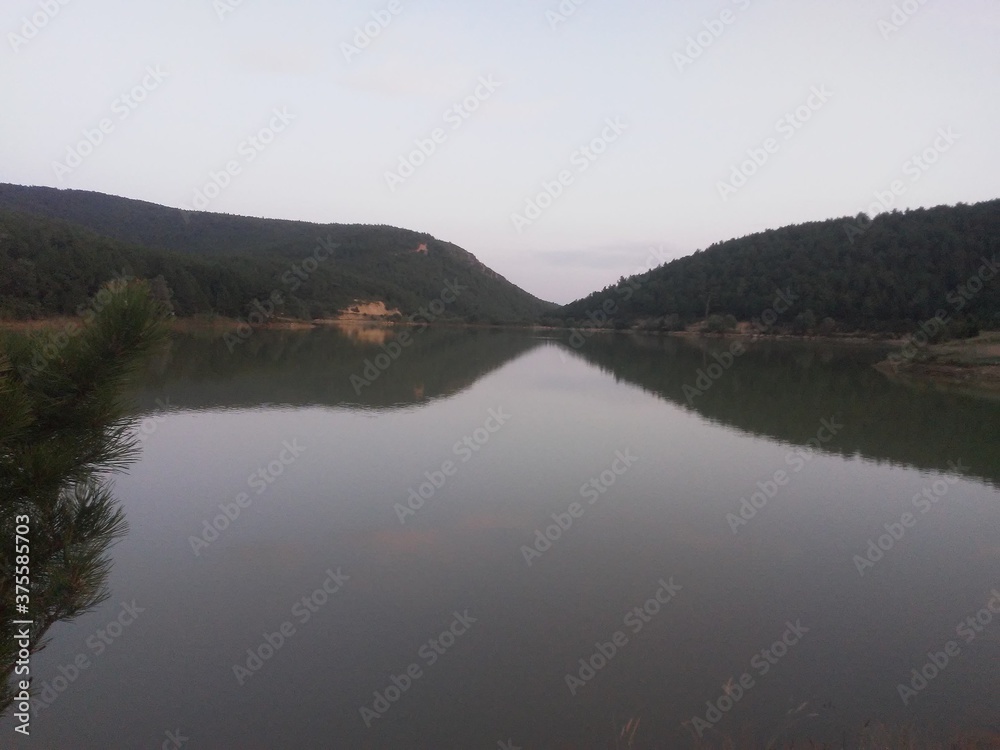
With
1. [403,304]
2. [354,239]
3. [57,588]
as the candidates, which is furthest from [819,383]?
[354,239]

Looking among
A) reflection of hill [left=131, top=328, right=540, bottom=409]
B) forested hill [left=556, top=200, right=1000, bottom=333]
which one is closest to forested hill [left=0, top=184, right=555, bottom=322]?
reflection of hill [left=131, top=328, right=540, bottom=409]

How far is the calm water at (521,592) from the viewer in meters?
3.31

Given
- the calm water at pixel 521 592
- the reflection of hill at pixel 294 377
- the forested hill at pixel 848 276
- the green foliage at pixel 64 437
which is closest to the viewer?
the green foliage at pixel 64 437

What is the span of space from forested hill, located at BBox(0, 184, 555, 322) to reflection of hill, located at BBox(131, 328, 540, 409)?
2937mm

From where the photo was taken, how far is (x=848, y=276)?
54594mm

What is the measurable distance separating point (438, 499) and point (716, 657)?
3.69 metres

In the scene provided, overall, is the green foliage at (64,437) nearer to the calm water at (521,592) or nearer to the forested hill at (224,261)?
the forested hill at (224,261)

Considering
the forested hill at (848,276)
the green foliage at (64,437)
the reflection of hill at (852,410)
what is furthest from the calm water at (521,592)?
the forested hill at (848,276)

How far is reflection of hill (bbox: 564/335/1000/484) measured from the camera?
405 inches

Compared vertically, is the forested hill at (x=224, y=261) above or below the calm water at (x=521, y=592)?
above

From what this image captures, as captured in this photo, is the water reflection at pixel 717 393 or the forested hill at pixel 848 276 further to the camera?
the forested hill at pixel 848 276

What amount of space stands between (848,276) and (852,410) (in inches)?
1849

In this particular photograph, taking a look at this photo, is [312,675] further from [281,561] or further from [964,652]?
[964,652]

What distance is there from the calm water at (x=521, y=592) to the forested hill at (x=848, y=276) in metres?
38.3
